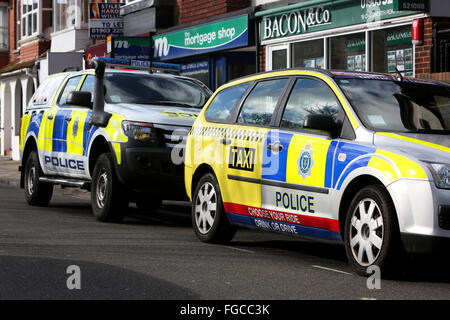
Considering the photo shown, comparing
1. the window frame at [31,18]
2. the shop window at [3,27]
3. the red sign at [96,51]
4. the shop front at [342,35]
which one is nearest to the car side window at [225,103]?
the shop front at [342,35]

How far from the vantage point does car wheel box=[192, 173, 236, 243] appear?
9609 mm

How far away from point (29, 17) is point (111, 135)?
28.9m

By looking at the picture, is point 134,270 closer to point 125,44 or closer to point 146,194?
point 146,194

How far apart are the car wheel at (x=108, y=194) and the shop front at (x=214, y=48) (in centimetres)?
903

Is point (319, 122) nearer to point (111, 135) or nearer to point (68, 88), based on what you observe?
point (111, 135)

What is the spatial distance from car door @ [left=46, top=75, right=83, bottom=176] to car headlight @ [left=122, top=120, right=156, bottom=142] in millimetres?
1702

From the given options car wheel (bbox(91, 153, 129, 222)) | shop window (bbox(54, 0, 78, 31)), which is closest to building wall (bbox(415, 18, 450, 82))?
car wheel (bbox(91, 153, 129, 222))

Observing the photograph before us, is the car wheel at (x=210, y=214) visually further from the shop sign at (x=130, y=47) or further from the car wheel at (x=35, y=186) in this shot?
the shop sign at (x=130, y=47)

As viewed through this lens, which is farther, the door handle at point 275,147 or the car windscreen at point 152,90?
the car windscreen at point 152,90

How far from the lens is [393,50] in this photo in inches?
645

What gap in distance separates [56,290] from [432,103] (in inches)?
151

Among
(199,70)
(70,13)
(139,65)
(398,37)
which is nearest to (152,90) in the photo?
(139,65)

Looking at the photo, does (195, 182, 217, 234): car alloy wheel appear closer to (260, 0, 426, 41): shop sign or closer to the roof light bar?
the roof light bar

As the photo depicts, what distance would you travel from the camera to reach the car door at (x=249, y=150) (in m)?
9.04
